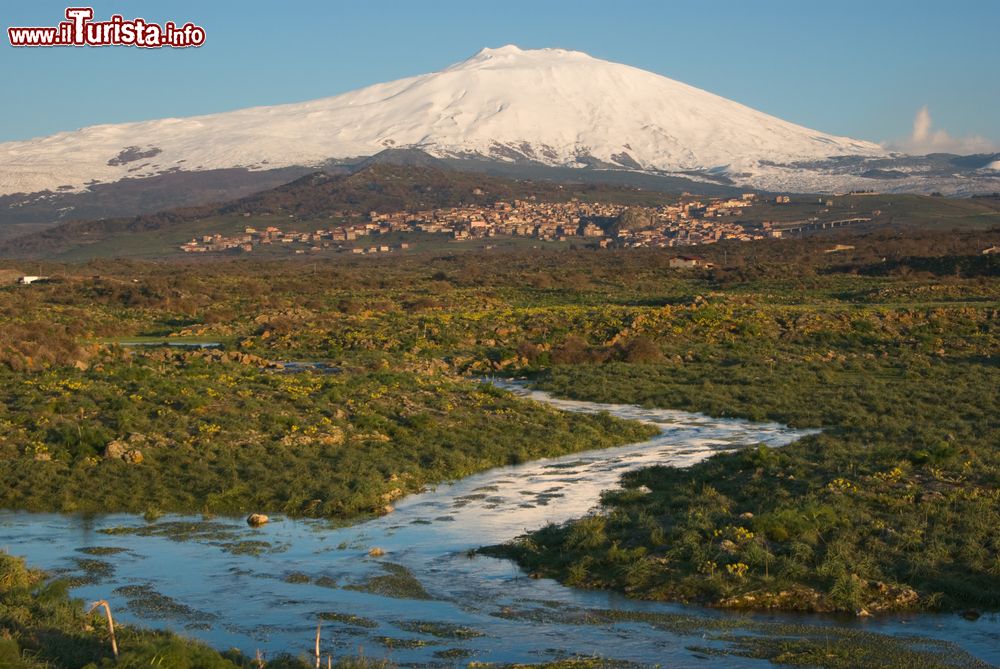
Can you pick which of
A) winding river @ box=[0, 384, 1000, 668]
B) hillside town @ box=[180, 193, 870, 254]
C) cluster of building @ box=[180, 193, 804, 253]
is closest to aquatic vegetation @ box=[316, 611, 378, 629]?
winding river @ box=[0, 384, 1000, 668]

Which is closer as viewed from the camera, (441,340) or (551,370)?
(551,370)

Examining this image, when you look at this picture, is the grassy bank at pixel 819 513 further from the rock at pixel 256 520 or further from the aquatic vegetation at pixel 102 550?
the aquatic vegetation at pixel 102 550

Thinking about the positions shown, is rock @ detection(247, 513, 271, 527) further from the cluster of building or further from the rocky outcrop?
the cluster of building

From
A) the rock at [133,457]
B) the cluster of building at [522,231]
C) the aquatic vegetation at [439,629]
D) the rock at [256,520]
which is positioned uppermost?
the cluster of building at [522,231]

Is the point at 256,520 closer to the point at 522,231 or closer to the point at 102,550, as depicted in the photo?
the point at 102,550

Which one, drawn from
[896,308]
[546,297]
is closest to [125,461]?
[896,308]

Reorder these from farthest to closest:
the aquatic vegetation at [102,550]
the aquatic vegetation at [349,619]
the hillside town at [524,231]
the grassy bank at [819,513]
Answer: the hillside town at [524,231] < the aquatic vegetation at [102,550] < the grassy bank at [819,513] < the aquatic vegetation at [349,619]

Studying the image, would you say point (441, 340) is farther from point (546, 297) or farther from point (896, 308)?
point (546, 297)

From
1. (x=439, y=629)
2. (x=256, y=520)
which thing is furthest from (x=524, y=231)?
(x=439, y=629)

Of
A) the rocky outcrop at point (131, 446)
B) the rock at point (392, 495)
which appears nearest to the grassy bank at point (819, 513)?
the rock at point (392, 495)
